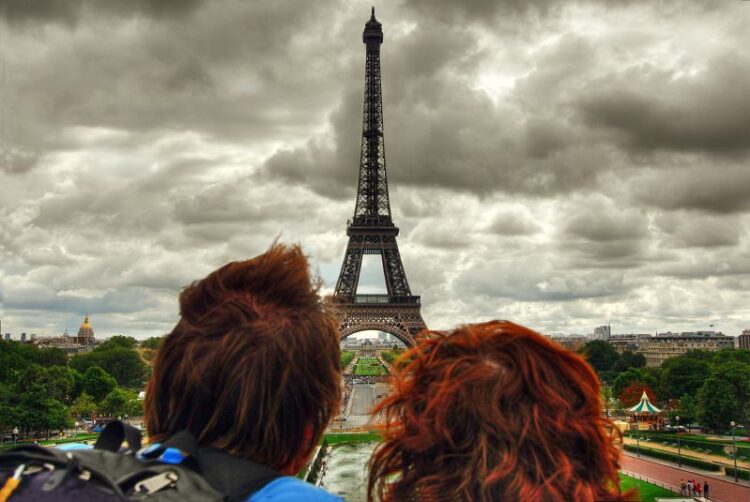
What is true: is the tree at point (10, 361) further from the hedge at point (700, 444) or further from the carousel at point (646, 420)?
Result: the carousel at point (646, 420)

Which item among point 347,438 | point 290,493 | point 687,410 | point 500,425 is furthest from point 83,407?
point 500,425

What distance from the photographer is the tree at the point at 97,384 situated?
76125 millimetres

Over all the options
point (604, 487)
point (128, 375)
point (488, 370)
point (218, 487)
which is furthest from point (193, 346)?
point (128, 375)

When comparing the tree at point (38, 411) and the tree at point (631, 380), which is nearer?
the tree at point (38, 411)

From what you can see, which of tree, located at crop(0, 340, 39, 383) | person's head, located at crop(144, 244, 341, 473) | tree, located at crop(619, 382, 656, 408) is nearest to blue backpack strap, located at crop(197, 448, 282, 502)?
person's head, located at crop(144, 244, 341, 473)

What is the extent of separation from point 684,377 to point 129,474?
79.6 meters

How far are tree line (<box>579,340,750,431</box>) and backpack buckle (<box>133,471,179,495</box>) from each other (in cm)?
3211

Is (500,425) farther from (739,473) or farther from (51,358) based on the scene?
(51,358)

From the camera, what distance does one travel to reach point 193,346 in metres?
3.47

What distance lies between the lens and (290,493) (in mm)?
2740

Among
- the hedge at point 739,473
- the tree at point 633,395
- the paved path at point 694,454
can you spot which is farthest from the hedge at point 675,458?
the tree at point 633,395

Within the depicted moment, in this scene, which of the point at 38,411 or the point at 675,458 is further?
the point at 38,411

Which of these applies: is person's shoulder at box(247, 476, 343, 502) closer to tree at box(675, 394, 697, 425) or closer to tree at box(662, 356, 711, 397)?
tree at box(675, 394, 697, 425)

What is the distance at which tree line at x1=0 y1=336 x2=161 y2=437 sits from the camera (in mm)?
52675
